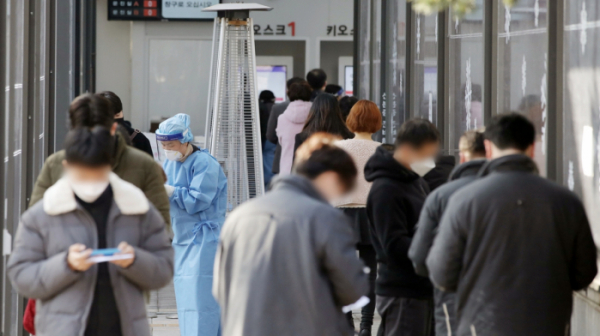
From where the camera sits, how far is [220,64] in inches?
338

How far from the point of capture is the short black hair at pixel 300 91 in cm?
897

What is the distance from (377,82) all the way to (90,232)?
353 inches

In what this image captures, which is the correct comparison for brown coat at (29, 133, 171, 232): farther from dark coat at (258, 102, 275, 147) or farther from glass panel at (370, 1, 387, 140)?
dark coat at (258, 102, 275, 147)

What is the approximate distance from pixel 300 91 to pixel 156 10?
23.1 feet

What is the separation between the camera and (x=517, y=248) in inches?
126

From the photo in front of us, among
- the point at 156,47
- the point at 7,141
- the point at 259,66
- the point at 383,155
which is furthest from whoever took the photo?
the point at 259,66

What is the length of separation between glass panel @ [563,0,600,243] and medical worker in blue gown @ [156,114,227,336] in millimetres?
2209

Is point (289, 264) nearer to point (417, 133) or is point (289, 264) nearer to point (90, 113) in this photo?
point (90, 113)

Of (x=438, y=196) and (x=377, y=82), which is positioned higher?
(x=377, y=82)

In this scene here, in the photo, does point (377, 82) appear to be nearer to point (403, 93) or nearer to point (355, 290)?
point (403, 93)

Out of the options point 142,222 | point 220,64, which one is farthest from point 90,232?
point 220,64

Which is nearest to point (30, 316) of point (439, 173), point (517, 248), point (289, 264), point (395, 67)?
point (289, 264)

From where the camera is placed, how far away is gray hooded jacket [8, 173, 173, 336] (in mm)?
3029

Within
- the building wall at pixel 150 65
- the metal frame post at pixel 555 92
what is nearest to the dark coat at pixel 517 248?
the metal frame post at pixel 555 92
